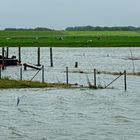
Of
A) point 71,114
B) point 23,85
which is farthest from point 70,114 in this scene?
point 23,85

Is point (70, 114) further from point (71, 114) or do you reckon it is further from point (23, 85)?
point (23, 85)

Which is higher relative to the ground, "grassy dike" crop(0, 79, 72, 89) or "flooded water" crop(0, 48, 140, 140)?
"grassy dike" crop(0, 79, 72, 89)

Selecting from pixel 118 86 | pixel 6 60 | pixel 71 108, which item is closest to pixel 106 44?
pixel 6 60

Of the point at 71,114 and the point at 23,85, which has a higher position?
the point at 23,85

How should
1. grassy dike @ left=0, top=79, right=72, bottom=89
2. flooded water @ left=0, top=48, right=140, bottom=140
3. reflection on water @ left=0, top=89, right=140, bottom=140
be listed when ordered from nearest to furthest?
1. flooded water @ left=0, top=48, right=140, bottom=140
2. reflection on water @ left=0, top=89, right=140, bottom=140
3. grassy dike @ left=0, top=79, right=72, bottom=89

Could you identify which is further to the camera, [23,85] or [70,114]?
[23,85]

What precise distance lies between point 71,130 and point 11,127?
323 centimetres

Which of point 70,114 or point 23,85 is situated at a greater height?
point 23,85

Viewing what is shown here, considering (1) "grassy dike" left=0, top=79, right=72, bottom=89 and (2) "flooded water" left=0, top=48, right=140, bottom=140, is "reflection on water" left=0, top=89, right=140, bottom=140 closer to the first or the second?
(2) "flooded water" left=0, top=48, right=140, bottom=140

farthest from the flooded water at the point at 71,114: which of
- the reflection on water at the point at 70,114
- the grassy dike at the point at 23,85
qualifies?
the grassy dike at the point at 23,85

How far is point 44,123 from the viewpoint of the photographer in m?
33.3

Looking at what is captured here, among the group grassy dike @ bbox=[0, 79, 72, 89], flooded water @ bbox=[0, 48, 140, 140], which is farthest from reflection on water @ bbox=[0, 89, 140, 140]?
grassy dike @ bbox=[0, 79, 72, 89]

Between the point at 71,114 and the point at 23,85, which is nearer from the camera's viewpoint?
the point at 71,114

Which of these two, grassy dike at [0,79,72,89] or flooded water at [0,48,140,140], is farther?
grassy dike at [0,79,72,89]
